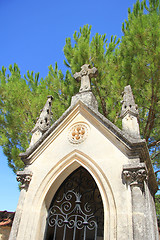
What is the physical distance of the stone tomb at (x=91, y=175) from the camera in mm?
3447

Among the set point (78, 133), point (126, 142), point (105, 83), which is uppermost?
point (105, 83)

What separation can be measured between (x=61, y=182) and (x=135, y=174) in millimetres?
1621

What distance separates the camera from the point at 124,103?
4727mm

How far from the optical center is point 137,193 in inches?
136

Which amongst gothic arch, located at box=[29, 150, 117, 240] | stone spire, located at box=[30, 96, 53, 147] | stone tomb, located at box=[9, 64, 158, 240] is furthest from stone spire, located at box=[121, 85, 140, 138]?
stone spire, located at box=[30, 96, 53, 147]

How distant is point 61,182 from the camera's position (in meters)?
4.43

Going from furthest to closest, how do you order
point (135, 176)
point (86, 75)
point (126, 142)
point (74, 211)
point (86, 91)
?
point (86, 75) < point (86, 91) < point (74, 211) < point (126, 142) < point (135, 176)

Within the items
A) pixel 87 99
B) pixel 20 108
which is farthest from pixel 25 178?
pixel 20 108

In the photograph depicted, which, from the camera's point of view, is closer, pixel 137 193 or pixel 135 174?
pixel 137 193

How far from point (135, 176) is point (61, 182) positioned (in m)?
1.61

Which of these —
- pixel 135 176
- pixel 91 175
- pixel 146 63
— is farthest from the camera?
pixel 146 63

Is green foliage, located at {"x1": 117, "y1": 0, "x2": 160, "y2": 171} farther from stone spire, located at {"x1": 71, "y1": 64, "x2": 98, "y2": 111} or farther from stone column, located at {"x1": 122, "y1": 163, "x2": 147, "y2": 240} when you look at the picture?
stone column, located at {"x1": 122, "y1": 163, "x2": 147, "y2": 240}

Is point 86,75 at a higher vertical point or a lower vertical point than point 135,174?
higher

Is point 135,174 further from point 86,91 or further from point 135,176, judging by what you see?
point 86,91
